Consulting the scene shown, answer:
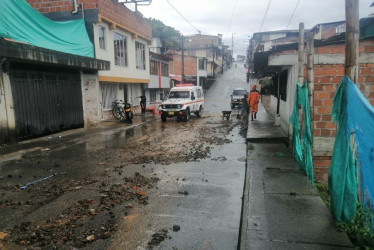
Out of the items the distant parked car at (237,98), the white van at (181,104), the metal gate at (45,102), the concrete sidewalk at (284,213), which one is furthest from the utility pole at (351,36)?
the distant parked car at (237,98)

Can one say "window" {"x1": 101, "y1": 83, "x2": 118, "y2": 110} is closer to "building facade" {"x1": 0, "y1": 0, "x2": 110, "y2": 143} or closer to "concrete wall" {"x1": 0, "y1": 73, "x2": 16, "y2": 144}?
"building facade" {"x1": 0, "y1": 0, "x2": 110, "y2": 143}

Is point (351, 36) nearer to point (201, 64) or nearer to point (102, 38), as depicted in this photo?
point (102, 38)

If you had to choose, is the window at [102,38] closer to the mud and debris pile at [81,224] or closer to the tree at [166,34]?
the mud and debris pile at [81,224]

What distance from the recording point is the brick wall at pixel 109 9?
15039 millimetres

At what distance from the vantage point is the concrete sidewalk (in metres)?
3.32

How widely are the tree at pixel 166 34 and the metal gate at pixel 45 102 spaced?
1307 inches

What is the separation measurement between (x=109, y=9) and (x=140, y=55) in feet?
19.9

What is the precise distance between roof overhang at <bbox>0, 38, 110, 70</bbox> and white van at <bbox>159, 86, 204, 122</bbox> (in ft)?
17.6

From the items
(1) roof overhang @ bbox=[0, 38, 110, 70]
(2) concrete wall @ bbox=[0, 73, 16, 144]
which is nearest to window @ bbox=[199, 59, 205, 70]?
(1) roof overhang @ bbox=[0, 38, 110, 70]

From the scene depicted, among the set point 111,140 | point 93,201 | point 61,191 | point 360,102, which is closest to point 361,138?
point 360,102

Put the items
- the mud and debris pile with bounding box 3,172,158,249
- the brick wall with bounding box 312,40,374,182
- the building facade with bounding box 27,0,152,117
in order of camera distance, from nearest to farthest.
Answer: the mud and debris pile with bounding box 3,172,158,249
the brick wall with bounding box 312,40,374,182
the building facade with bounding box 27,0,152,117

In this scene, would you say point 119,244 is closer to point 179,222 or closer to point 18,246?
point 179,222

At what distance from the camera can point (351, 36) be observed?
3.48 metres

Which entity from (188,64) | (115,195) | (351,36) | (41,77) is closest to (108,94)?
(41,77)
